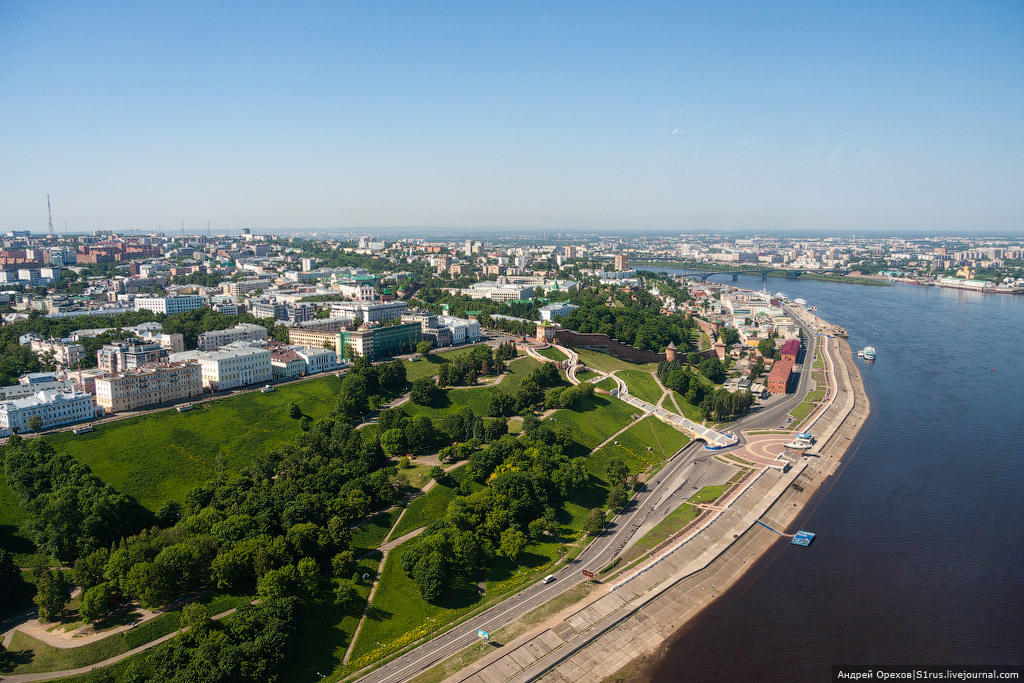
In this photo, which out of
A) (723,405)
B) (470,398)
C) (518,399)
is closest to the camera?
(518,399)

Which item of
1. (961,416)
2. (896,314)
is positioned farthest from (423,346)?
(896,314)

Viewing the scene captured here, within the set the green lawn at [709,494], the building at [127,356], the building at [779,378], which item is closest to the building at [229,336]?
the building at [127,356]

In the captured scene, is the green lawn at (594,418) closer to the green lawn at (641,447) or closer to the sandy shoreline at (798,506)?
the green lawn at (641,447)

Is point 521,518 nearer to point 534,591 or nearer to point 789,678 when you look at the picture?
point 534,591

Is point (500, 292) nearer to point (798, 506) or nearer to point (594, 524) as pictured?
point (798, 506)

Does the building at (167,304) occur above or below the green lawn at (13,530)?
above

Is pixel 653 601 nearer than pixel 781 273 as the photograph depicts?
Yes

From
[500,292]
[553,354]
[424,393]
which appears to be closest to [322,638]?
[424,393]
